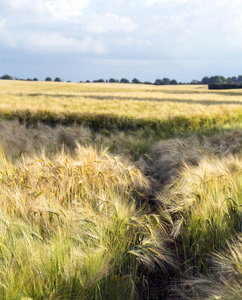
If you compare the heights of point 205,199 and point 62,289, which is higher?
point 205,199

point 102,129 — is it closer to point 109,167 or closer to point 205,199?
point 109,167

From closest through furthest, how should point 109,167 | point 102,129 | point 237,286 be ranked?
point 237,286 < point 109,167 < point 102,129

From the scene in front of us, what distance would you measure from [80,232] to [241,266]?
28.8 inches

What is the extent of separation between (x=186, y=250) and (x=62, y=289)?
788mm

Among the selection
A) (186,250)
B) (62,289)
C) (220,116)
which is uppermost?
(220,116)

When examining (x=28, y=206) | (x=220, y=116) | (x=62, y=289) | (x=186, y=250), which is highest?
(x=220, y=116)

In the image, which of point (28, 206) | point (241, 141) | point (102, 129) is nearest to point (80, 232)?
point (28, 206)

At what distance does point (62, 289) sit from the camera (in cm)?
113

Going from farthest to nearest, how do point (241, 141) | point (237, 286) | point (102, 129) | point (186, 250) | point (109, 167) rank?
point (102, 129) → point (241, 141) → point (109, 167) → point (186, 250) → point (237, 286)

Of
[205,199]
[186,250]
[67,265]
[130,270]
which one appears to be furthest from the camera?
[205,199]

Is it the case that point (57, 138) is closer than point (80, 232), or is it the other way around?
point (80, 232)

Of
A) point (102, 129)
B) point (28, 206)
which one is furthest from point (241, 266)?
point (102, 129)

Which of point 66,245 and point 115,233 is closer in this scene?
point 66,245

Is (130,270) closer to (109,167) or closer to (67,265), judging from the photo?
(67,265)
